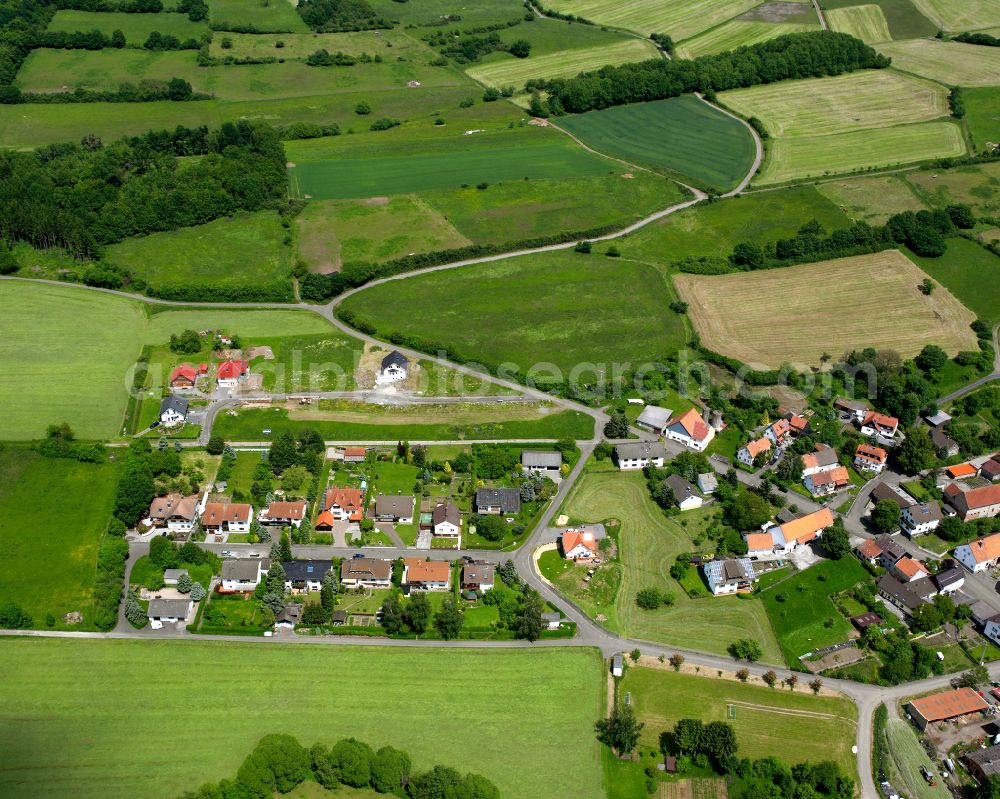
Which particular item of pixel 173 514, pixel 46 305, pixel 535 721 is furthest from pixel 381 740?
pixel 46 305

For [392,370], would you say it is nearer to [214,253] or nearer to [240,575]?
[240,575]

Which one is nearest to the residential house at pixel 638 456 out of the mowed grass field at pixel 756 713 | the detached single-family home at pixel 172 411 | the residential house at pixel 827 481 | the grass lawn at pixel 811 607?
the residential house at pixel 827 481

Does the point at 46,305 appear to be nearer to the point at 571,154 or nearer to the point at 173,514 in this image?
the point at 173,514

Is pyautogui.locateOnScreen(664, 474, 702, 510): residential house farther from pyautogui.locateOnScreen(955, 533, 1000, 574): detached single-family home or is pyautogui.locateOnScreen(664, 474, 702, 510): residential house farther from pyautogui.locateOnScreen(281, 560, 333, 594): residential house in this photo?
pyautogui.locateOnScreen(281, 560, 333, 594): residential house

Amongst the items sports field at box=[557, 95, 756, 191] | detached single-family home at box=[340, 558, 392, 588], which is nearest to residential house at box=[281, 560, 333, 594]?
detached single-family home at box=[340, 558, 392, 588]

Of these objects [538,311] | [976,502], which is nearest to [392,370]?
[538,311]

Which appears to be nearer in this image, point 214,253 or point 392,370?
point 392,370

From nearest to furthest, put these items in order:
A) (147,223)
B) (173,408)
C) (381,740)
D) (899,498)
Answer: (381,740)
(899,498)
(173,408)
(147,223)
